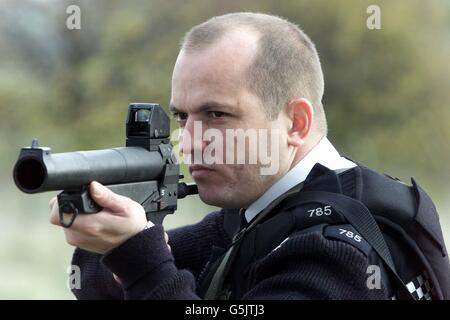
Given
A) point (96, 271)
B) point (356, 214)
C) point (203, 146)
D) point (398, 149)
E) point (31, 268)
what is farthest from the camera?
point (398, 149)

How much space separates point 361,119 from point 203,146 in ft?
23.2

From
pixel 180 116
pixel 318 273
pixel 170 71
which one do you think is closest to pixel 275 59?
pixel 180 116

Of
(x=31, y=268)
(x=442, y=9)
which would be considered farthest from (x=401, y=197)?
(x=442, y=9)

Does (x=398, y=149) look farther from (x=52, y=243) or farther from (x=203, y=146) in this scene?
(x=203, y=146)

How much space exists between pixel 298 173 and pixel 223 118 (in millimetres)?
265

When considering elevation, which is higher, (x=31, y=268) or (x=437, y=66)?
(x=437, y=66)

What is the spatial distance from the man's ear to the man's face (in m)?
0.03

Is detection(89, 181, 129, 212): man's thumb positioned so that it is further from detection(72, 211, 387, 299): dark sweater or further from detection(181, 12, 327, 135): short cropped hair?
detection(181, 12, 327, 135): short cropped hair

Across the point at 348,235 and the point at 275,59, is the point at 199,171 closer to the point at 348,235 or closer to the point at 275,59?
the point at 275,59

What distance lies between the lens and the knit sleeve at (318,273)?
1.90 meters

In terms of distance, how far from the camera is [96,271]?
2453 millimetres

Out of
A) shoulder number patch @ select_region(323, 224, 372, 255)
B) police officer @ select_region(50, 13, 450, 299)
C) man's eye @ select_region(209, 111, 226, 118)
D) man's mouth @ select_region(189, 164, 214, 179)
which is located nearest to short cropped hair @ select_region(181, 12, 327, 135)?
police officer @ select_region(50, 13, 450, 299)
